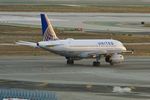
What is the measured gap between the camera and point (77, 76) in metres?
56.1

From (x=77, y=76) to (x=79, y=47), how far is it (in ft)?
29.3

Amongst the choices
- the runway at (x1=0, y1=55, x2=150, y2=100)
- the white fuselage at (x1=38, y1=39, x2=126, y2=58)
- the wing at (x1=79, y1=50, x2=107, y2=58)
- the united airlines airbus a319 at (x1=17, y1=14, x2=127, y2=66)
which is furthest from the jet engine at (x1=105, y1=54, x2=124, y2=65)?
the wing at (x1=79, y1=50, x2=107, y2=58)

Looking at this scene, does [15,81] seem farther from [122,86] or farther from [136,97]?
[136,97]

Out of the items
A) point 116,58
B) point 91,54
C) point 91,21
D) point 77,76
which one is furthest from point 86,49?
point 91,21

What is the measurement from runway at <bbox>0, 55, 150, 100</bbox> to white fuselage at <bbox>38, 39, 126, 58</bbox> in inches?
59.6

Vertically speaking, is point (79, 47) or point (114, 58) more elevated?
point (79, 47)

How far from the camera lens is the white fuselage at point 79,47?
64062 mm

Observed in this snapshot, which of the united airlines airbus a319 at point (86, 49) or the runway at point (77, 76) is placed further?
the united airlines airbus a319 at point (86, 49)

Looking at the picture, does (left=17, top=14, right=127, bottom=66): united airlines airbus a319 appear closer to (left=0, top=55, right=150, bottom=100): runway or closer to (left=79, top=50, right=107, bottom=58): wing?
(left=79, top=50, right=107, bottom=58): wing

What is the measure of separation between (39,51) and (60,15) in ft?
235

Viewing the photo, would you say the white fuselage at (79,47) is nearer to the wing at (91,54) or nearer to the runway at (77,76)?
the wing at (91,54)

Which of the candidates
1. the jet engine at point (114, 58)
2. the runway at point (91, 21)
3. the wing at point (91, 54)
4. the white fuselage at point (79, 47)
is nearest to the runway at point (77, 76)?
the jet engine at point (114, 58)

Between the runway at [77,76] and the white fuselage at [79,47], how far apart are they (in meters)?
1.51

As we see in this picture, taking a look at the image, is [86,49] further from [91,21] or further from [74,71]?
[91,21]
